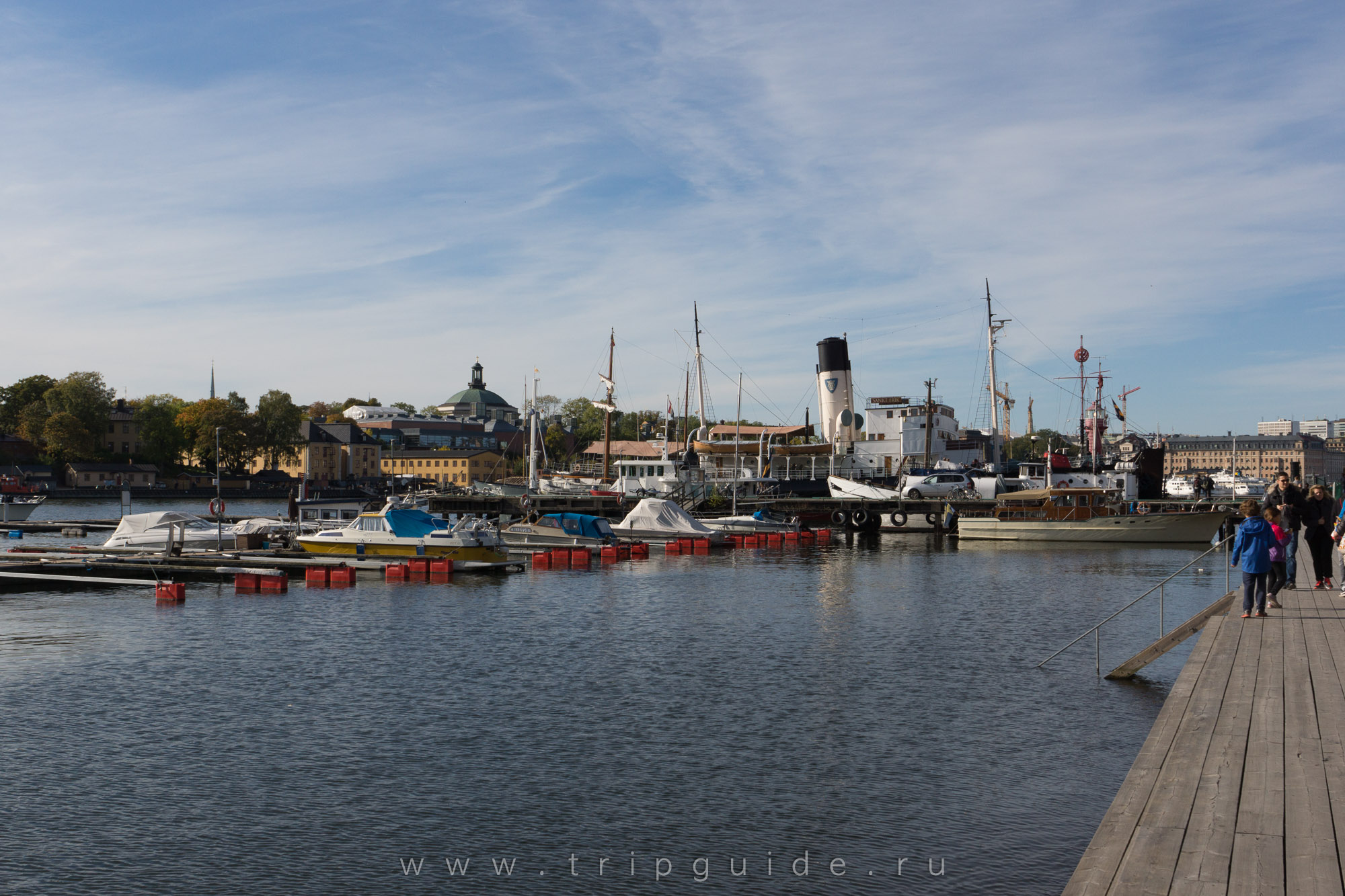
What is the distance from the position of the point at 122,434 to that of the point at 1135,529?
152m

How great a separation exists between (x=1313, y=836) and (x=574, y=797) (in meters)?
8.59

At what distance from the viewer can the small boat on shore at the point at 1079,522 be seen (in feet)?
193

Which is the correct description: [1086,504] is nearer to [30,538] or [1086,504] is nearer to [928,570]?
[928,570]

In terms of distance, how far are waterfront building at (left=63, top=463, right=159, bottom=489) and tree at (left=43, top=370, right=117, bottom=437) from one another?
199 inches

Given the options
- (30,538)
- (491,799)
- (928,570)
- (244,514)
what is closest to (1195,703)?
(491,799)

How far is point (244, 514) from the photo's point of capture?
101 meters

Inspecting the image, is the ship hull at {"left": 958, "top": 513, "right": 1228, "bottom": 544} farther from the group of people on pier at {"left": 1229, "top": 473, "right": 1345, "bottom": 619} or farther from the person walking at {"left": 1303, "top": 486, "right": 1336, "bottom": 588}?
the person walking at {"left": 1303, "top": 486, "right": 1336, "bottom": 588}

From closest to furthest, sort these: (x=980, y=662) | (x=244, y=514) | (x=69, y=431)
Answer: (x=980, y=662)
(x=244, y=514)
(x=69, y=431)

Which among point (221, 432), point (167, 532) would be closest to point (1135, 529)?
point (167, 532)

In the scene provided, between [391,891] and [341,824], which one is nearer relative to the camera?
[391,891]

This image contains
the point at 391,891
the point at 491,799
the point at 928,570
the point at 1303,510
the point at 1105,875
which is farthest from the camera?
the point at 928,570

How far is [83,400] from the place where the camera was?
147125 mm

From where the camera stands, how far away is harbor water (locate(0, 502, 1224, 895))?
11.5 meters

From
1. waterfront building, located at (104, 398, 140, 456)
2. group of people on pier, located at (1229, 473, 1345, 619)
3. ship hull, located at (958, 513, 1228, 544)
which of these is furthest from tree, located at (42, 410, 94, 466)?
group of people on pier, located at (1229, 473, 1345, 619)
